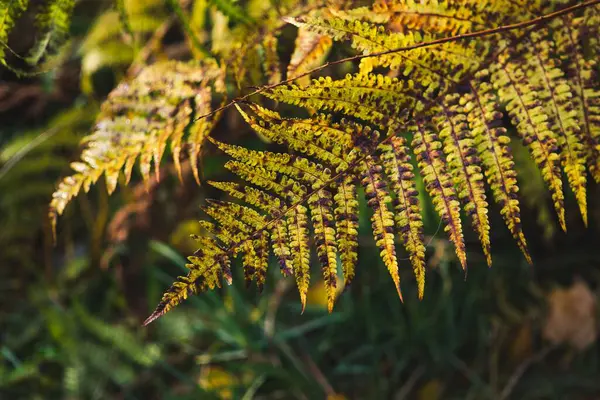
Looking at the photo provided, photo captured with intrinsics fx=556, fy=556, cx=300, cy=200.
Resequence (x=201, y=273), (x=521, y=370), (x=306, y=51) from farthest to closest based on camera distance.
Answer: (x=521, y=370) < (x=306, y=51) < (x=201, y=273)

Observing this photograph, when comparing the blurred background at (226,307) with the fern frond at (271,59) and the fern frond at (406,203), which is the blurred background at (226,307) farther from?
the fern frond at (406,203)

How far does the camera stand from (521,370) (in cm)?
171

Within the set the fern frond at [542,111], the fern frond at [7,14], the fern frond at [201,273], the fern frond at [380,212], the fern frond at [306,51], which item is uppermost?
the fern frond at [7,14]

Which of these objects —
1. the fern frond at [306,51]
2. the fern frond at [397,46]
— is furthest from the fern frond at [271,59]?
the fern frond at [397,46]

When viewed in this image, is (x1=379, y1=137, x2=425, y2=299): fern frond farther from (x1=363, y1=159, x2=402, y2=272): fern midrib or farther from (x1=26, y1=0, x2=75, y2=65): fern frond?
(x1=26, y1=0, x2=75, y2=65): fern frond

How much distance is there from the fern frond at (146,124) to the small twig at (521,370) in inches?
46.0

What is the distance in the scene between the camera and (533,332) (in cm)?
184

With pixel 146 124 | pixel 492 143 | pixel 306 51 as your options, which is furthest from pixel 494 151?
pixel 146 124

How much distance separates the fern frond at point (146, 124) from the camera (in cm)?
108

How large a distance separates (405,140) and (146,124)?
1.86 feet

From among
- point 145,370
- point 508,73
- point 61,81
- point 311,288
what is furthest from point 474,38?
point 61,81

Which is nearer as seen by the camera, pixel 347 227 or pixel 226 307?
pixel 347 227

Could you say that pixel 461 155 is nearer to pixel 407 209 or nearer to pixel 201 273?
pixel 407 209

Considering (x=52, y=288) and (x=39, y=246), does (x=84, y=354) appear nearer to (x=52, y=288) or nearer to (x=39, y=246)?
(x=52, y=288)
